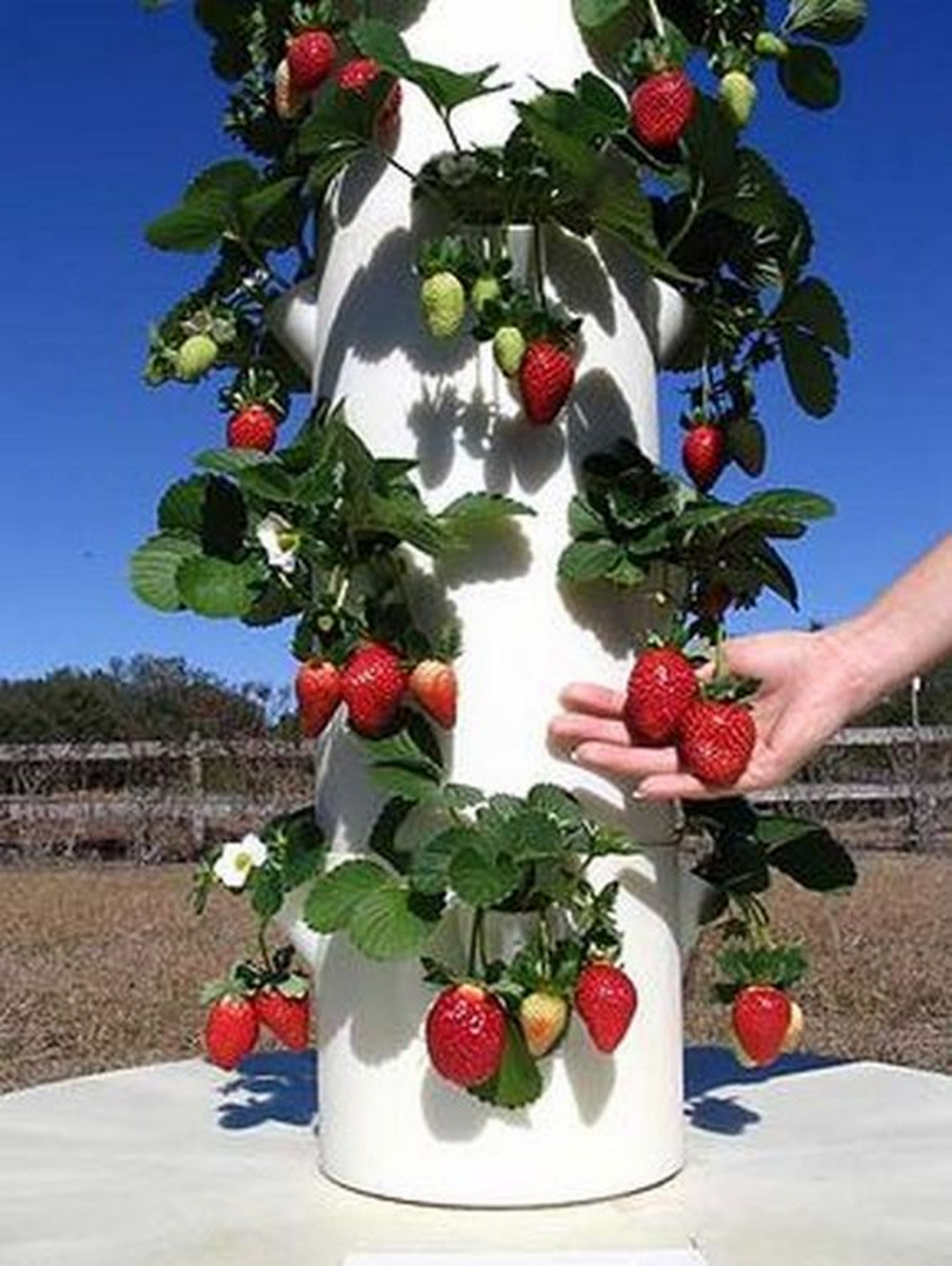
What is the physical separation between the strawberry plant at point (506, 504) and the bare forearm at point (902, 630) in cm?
11

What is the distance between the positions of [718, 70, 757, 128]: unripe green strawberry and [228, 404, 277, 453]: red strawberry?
564 mm

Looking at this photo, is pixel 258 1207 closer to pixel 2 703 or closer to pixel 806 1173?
pixel 806 1173

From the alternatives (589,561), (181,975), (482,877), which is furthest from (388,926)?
(181,975)

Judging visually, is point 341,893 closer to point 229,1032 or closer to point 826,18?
point 229,1032

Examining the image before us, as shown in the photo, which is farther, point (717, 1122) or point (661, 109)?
point (717, 1122)

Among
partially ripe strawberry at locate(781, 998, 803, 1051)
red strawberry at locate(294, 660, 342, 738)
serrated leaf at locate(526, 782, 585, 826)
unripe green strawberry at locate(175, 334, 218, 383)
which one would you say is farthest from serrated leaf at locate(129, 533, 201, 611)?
partially ripe strawberry at locate(781, 998, 803, 1051)

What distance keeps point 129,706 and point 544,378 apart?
19.5 meters

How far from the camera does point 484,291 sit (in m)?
1.60

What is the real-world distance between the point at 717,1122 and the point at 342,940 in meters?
0.49

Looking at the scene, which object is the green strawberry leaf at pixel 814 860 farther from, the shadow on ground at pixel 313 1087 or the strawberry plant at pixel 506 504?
the shadow on ground at pixel 313 1087

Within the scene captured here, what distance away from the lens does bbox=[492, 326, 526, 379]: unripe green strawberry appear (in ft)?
5.20

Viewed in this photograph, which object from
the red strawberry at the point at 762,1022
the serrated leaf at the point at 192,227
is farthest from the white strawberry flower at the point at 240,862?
the serrated leaf at the point at 192,227

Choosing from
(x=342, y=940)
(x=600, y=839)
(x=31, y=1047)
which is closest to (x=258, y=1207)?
(x=342, y=940)

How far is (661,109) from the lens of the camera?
5.52 ft
